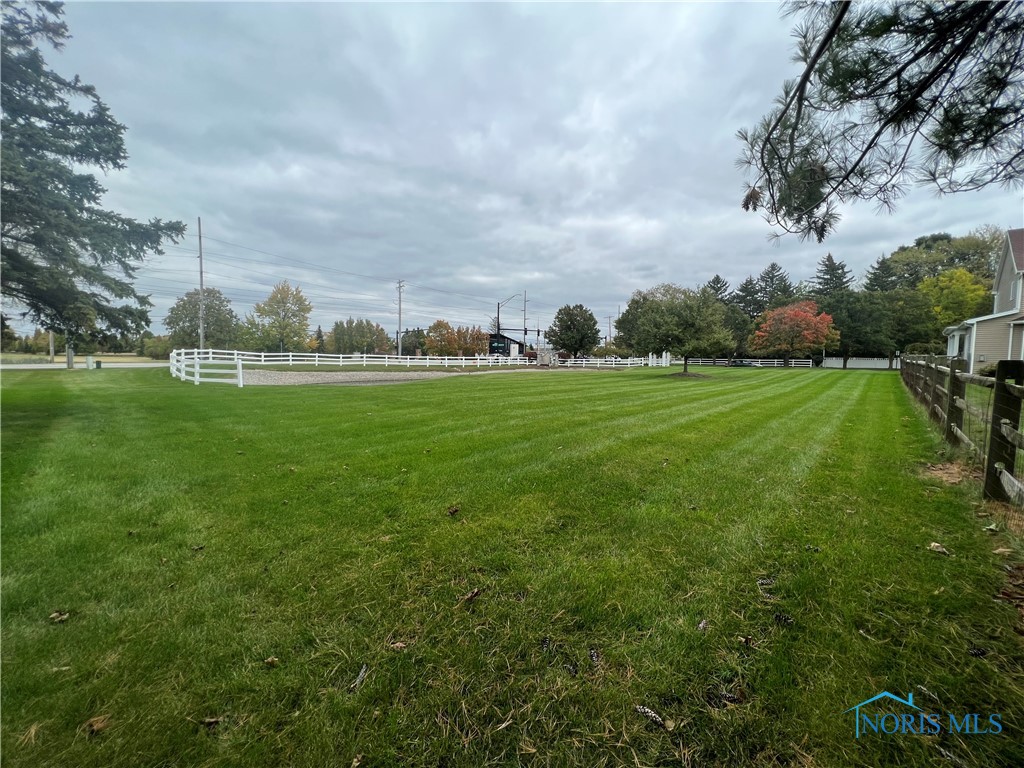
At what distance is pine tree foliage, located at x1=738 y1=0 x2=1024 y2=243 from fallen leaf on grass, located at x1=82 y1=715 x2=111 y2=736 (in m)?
5.41

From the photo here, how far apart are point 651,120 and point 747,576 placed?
894cm

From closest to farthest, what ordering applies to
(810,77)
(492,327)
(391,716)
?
1. (391,716)
2. (810,77)
3. (492,327)

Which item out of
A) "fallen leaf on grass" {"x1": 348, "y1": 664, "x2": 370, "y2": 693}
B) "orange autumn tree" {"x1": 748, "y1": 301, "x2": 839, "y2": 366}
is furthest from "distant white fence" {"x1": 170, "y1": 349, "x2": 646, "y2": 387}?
"orange autumn tree" {"x1": 748, "y1": 301, "x2": 839, "y2": 366}

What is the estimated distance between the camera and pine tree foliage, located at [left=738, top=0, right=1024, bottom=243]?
2816 millimetres

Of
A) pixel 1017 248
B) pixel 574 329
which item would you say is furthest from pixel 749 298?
pixel 1017 248

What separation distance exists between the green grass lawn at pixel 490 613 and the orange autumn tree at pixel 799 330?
146 feet

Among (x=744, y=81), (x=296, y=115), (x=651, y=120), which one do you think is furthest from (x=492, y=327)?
(x=744, y=81)

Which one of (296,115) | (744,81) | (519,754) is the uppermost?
(296,115)

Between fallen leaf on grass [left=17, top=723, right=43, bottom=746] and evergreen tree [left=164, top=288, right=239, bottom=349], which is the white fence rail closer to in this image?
fallen leaf on grass [left=17, top=723, right=43, bottom=746]

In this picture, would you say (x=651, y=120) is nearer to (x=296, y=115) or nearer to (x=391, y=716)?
(x=391, y=716)

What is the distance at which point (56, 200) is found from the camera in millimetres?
7359

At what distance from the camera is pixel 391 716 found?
1.67m

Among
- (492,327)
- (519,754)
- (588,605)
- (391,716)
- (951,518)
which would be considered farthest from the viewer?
(492,327)

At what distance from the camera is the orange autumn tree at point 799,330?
41.2 metres
